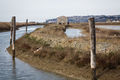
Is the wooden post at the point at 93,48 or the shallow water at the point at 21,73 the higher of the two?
the wooden post at the point at 93,48

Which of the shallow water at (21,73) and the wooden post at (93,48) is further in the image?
the shallow water at (21,73)

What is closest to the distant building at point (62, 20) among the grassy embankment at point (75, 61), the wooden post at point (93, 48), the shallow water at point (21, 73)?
the grassy embankment at point (75, 61)

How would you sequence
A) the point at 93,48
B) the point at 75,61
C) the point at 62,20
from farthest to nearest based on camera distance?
the point at 62,20, the point at 75,61, the point at 93,48

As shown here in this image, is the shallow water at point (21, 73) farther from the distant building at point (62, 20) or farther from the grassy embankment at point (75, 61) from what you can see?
the distant building at point (62, 20)

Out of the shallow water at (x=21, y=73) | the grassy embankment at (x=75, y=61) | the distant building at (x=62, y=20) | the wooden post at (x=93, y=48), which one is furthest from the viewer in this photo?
the distant building at (x=62, y=20)

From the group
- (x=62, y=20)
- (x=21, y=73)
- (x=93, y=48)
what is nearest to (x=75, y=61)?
(x=93, y=48)

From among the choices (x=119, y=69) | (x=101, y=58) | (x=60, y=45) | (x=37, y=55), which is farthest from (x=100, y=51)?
(x=37, y=55)

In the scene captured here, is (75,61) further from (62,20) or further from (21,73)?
(62,20)

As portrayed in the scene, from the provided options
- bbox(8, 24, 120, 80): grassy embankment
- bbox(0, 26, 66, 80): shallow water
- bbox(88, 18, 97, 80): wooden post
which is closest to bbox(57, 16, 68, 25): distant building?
bbox(8, 24, 120, 80): grassy embankment

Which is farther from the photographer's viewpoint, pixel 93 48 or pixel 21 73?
pixel 21 73

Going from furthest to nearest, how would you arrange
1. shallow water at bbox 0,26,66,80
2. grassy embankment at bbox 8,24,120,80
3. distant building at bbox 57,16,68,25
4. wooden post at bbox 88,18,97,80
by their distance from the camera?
distant building at bbox 57,16,68,25 → shallow water at bbox 0,26,66,80 → grassy embankment at bbox 8,24,120,80 → wooden post at bbox 88,18,97,80

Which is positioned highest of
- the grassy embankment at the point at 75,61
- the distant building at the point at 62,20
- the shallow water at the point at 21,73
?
the distant building at the point at 62,20

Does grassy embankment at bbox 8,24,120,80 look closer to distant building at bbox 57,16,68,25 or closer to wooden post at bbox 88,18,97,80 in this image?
wooden post at bbox 88,18,97,80

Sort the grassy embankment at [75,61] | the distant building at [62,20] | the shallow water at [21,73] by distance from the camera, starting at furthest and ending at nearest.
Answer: the distant building at [62,20] → the shallow water at [21,73] → the grassy embankment at [75,61]
